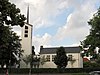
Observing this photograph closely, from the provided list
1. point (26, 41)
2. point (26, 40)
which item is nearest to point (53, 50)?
point (26, 40)

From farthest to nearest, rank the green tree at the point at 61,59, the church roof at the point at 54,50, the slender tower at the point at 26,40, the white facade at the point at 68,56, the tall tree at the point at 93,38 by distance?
the church roof at the point at 54,50
the white facade at the point at 68,56
the slender tower at the point at 26,40
the green tree at the point at 61,59
the tall tree at the point at 93,38

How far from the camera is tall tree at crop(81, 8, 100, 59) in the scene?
6251 cm

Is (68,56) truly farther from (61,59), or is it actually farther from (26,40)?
(26,40)

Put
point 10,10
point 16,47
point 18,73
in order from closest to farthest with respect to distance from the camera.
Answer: point 10,10 < point 18,73 < point 16,47

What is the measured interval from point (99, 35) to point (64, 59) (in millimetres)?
34833

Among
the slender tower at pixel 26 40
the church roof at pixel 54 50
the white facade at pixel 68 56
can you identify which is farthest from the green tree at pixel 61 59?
the church roof at pixel 54 50

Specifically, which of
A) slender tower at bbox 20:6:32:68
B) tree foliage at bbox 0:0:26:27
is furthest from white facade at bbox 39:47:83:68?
tree foliage at bbox 0:0:26:27

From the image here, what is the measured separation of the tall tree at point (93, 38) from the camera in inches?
2461

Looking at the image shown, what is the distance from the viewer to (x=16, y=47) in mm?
89375

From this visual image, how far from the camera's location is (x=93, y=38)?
63.0 m

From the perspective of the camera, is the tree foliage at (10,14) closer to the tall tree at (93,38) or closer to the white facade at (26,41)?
the tall tree at (93,38)

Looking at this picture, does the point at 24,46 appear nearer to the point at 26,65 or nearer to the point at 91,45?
the point at 26,65

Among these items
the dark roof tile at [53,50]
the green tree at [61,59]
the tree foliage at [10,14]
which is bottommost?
the green tree at [61,59]

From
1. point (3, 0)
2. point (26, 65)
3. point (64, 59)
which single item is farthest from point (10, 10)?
point (26, 65)
